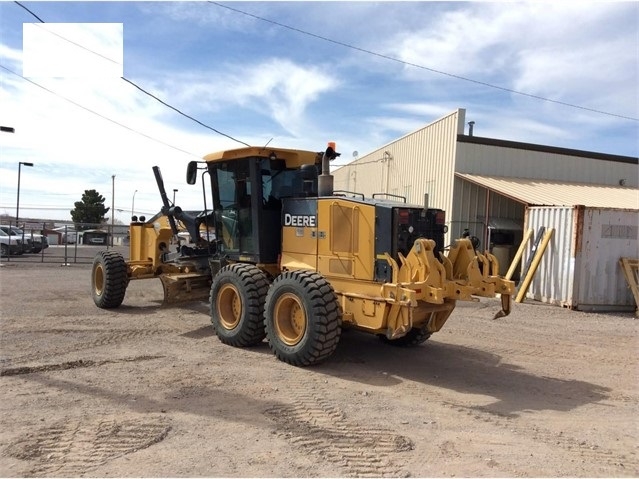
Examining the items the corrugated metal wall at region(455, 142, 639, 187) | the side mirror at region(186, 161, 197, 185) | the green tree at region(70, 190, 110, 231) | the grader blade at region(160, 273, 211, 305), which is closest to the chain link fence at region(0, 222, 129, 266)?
the grader blade at region(160, 273, 211, 305)

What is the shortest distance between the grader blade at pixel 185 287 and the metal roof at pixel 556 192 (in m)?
9.11

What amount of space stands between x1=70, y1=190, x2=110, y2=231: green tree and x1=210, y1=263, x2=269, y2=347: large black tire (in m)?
54.4

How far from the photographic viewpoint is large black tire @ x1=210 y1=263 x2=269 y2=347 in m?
7.32

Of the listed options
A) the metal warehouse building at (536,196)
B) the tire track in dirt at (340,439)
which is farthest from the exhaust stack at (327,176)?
the metal warehouse building at (536,196)

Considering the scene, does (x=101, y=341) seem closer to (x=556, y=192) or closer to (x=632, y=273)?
(x=632, y=273)

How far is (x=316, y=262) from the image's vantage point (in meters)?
7.16

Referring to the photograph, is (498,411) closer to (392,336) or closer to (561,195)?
(392,336)

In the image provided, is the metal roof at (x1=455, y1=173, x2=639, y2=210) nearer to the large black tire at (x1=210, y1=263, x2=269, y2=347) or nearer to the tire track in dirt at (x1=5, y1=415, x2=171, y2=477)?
the large black tire at (x1=210, y1=263, x2=269, y2=347)

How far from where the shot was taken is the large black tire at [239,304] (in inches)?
288

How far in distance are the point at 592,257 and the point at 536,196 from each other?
314 centimetres

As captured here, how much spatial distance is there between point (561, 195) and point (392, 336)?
12.1 meters

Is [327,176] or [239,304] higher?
[327,176]

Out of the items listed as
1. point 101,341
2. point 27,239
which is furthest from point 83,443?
point 27,239

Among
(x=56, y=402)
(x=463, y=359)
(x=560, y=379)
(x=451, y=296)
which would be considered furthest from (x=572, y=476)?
(x=56, y=402)
